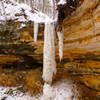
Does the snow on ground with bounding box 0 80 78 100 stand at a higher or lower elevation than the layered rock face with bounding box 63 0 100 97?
lower

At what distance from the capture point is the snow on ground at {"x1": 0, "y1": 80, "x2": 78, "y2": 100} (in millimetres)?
4961

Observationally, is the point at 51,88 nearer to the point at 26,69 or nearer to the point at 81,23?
the point at 26,69

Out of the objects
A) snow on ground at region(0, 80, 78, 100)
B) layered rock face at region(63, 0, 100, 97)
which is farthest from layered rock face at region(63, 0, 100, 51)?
snow on ground at region(0, 80, 78, 100)

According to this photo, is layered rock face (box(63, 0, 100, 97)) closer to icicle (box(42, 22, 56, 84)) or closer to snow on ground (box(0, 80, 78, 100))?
icicle (box(42, 22, 56, 84))

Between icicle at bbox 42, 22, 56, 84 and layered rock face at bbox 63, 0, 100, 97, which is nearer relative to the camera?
layered rock face at bbox 63, 0, 100, 97

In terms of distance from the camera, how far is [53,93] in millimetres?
5027

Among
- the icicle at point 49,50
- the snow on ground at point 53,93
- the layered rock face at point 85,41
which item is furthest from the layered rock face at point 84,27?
the snow on ground at point 53,93

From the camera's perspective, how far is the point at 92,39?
12.9 ft

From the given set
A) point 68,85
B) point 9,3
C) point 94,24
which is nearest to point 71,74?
point 68,85

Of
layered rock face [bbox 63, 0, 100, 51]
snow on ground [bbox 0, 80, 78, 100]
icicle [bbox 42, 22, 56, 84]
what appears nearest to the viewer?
layered rock face [bbox 63, 0, 100, 51]

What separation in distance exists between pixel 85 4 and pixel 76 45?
4.15 ft

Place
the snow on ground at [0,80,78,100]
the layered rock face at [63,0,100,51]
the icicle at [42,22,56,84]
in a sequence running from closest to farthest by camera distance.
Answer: the layered rock face at [63,0,100,51], the icicle at [42,22,56,84], the snow on ground at [0,80,78,100]

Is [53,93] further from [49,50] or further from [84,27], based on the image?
[84,27]

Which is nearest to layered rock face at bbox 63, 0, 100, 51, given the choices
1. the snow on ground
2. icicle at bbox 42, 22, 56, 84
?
icicle at bbox 42, 22, 56, 84
